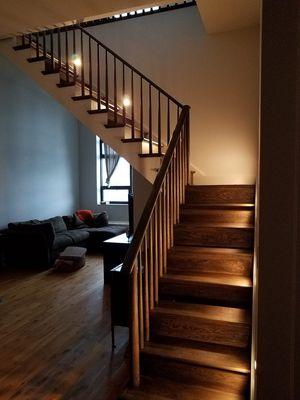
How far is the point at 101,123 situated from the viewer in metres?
4.07

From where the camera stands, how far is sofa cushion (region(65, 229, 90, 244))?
6.51 metres

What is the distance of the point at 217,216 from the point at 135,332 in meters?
1.53

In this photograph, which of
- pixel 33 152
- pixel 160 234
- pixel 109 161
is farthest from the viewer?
pixel 109 161

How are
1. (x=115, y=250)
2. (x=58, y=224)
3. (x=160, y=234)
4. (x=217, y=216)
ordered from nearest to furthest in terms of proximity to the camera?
(x=160, y=234)
(x=217, y=216)
(x=115, y=250)
(x=58, y=224)

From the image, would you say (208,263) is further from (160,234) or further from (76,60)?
(76,60)

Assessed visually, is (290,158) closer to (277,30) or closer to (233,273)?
(277,30)

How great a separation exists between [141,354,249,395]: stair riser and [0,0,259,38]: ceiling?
330 cm

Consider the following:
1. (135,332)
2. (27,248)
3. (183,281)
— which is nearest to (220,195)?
(183,281)

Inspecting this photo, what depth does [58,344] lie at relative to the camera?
301 centimetres

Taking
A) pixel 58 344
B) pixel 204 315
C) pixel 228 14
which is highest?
pixel 228 14

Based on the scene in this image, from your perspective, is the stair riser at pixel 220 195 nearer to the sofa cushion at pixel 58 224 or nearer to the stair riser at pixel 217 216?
the stair riser at pixel 217 216

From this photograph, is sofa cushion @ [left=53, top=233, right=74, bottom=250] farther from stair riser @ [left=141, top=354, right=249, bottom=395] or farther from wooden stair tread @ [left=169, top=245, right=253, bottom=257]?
stair riser @ [left=141, top=354, right=249, bottom=395]

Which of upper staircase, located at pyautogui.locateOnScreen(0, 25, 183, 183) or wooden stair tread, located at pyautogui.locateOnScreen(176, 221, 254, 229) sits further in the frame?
upper staircase, located at pyautogui.locateOnScreen(0, 25, 183, 183)

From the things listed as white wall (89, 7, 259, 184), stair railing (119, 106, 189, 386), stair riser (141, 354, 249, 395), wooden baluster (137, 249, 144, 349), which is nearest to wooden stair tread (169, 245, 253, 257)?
stair railing (119, 106, 189, 386)
